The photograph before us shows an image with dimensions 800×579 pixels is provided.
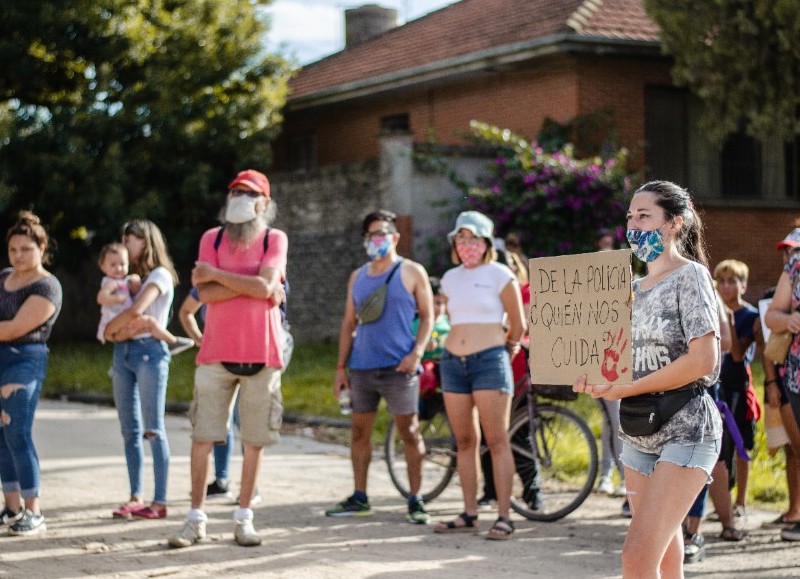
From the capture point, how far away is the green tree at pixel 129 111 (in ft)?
73.9

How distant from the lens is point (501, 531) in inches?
314

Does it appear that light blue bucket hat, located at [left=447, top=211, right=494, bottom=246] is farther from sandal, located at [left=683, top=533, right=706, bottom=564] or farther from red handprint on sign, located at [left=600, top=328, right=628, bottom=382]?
red handprint on sign, located at [left=600, top=328, right=628, bottom=382]

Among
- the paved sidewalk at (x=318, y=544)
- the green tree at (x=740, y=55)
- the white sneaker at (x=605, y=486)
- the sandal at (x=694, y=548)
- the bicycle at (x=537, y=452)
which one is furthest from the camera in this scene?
the green tree at (x=740, y=55)

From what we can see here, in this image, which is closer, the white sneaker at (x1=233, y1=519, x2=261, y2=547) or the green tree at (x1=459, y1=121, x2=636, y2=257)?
the white sneaker at (x1=233, y1=519, x2=261, y2=547)

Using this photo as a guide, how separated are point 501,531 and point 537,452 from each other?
116 cm

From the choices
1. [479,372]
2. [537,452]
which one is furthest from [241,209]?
[537,452]

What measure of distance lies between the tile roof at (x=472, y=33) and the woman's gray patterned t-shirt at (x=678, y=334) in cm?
1495

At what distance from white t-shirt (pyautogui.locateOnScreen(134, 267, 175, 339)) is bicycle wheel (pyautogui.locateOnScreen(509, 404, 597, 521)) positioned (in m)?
2.59

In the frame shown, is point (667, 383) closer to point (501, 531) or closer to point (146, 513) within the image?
point (501, 531)

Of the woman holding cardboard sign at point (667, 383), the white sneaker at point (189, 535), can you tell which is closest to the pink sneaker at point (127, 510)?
the white sneaker at point (189, 535)

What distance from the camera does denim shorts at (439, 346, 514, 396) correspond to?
26.9 feet

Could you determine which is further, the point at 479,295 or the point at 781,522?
the point at 781,522

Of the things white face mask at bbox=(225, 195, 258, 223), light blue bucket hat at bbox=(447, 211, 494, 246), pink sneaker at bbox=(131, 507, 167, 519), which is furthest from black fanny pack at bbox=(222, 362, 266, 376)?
light blue bucket hat at bbox=(447, 211, 494, 246)

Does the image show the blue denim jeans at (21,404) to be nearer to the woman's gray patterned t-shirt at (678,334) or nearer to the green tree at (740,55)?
the woman's gray patterned t-shirt at (678,334)
